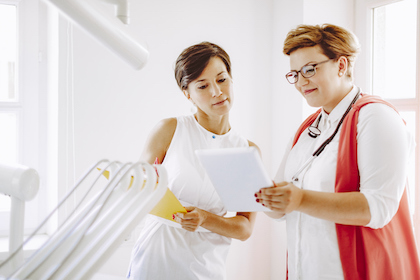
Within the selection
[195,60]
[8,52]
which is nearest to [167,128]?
[195,60]

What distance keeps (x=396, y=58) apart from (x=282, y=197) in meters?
1.52

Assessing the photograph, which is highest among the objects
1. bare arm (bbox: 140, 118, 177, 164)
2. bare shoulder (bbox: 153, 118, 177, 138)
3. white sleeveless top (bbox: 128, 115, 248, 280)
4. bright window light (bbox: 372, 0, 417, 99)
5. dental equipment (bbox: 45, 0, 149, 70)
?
bright window light (bbox: 372, 0, 417, 99)

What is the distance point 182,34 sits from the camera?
8.26 feet

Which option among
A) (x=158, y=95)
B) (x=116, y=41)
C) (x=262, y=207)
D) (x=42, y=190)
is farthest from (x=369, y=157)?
(x=42, y=190)

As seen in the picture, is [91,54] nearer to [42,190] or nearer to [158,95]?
[158,95]

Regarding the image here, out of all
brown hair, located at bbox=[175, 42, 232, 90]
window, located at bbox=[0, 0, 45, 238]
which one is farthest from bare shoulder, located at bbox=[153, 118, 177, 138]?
window, located at bbox=[0, 0, 45, 238]

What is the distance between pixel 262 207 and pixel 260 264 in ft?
5.47

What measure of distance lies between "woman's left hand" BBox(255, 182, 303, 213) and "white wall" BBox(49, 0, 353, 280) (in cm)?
137

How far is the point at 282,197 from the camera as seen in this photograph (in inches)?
44.8

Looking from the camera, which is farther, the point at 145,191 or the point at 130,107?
the point at 130,107

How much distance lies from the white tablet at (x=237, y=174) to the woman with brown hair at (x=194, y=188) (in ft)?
0.60

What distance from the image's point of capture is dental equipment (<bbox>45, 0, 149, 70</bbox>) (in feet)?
1.68

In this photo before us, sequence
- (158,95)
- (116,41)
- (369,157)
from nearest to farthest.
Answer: (116,41) → (369,157) → (158,95)

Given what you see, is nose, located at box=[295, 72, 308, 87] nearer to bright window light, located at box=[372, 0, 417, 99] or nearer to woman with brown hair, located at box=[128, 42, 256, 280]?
woman with brown hair, located at box=[128, 42, 256, 280]
